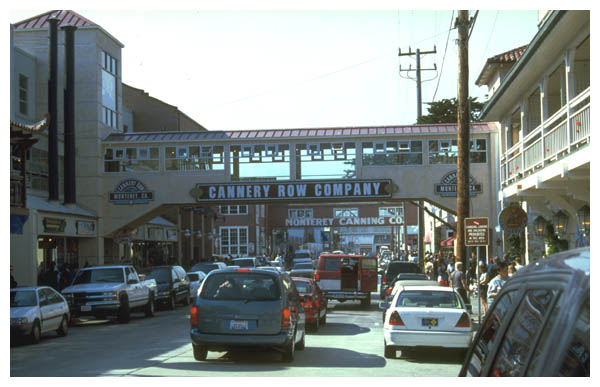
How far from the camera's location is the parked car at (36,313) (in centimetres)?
1847

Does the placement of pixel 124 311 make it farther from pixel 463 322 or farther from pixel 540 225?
pixel 540 225

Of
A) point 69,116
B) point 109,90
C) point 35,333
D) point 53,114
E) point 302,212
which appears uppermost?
point 109,90

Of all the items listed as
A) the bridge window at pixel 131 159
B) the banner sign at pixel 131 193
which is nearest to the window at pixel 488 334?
the banner sign at pixel 131 193

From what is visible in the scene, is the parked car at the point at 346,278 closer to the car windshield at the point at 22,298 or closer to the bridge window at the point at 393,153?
the bridge window at the point at 393,153

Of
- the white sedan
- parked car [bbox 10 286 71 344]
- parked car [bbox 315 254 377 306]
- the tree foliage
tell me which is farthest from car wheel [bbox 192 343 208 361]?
the tree foliage

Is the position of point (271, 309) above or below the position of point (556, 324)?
below

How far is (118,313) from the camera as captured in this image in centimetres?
2494

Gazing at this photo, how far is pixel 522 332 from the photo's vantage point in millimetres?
3668

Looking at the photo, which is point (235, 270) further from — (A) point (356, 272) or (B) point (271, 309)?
(A) point (356, 272)

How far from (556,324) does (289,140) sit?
39.5 m

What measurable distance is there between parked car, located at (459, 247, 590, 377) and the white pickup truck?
21540mm

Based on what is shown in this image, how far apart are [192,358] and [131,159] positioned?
30.9m

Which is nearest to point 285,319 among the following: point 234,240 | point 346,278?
point 346,278
